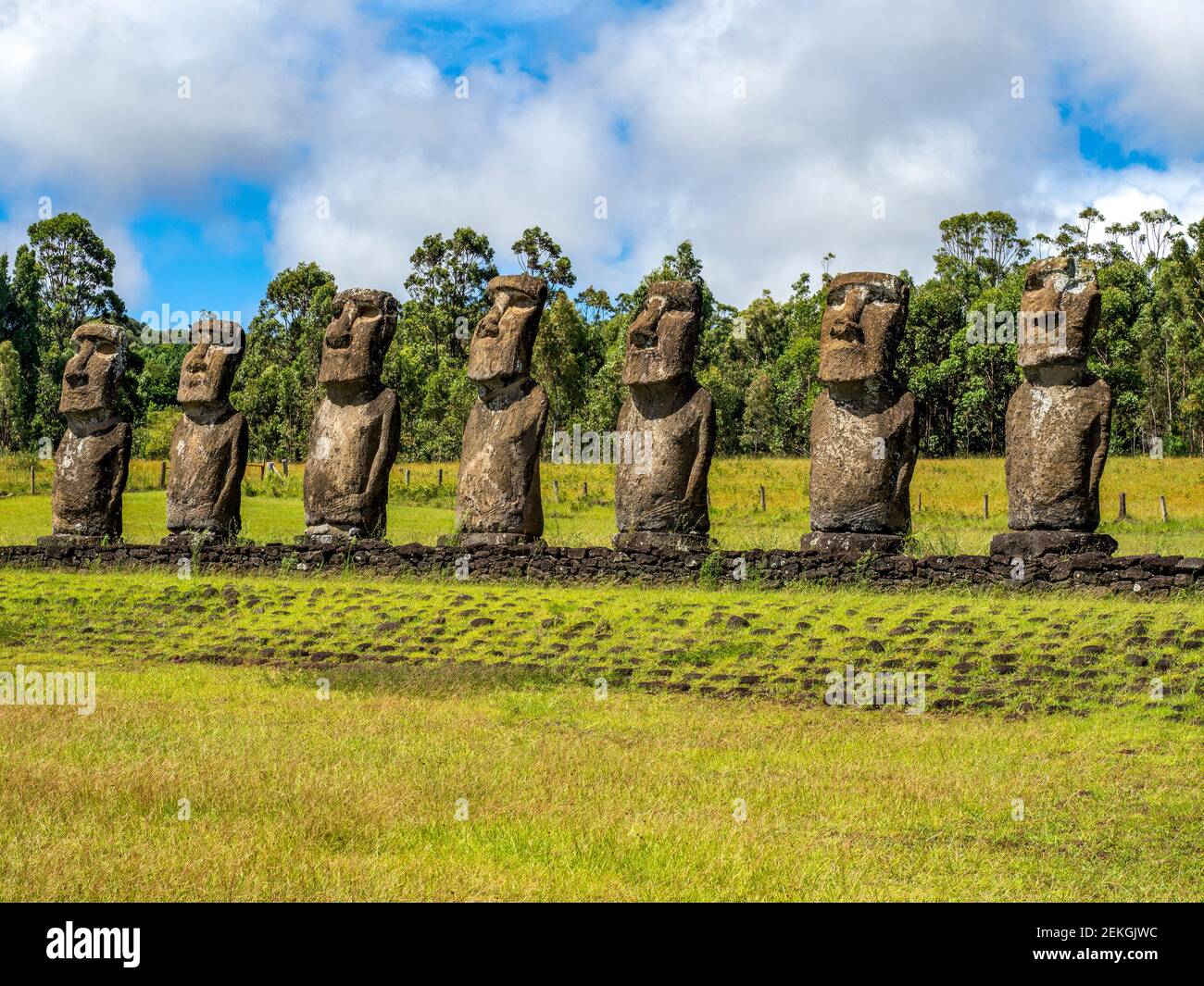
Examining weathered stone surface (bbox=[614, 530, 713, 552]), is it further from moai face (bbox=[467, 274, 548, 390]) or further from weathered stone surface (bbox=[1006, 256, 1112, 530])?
weathered stone surface (bbox=[1006, 256, 1112, 530])

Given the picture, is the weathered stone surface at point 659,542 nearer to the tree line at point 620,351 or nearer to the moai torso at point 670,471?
the moai torso at point 670,471

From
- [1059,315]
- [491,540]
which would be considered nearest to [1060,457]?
[1059,315]

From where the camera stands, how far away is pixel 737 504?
1286 inches

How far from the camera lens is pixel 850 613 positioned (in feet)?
41.4

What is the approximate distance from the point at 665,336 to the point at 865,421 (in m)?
2.70

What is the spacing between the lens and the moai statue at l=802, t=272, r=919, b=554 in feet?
49.9

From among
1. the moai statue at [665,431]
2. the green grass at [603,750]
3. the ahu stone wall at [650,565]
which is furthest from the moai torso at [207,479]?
the moai statue at [665,431]

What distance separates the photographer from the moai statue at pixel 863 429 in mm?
15211

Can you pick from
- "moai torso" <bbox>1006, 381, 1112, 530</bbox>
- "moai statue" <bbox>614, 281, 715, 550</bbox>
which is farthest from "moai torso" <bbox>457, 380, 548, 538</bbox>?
"moai torso" <bbox>1006, 381, 1112, 530</bbox>

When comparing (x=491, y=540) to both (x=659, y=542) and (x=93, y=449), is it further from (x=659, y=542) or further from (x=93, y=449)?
(x=93, y=449)

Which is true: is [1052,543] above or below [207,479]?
below

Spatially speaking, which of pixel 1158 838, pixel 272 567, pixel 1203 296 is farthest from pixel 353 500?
pixel 1203 296

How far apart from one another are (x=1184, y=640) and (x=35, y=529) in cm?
1932
